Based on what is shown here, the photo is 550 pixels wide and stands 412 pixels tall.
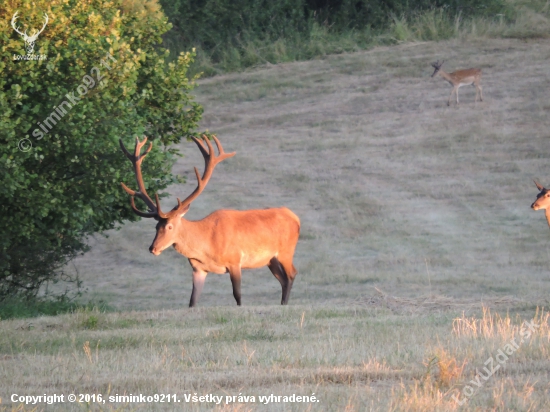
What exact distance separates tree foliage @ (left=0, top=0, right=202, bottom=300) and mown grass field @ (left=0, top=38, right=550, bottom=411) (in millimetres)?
1932

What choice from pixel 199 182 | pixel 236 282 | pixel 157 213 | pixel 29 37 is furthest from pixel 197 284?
pixel 29 37

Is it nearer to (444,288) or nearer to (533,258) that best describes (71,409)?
(444,288)

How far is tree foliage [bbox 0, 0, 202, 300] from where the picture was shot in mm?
12234


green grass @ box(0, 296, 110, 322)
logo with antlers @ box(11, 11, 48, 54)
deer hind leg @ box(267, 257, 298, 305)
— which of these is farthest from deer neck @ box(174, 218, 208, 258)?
logo with antlers @ box(11, 11, 48, 54)

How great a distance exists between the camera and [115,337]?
970 centimetres

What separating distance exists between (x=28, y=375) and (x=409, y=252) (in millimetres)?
Result: 13387

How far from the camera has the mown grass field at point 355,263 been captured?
7457mm

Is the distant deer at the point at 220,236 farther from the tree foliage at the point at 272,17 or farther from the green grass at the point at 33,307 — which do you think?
the tree foliage at the point at 272,17

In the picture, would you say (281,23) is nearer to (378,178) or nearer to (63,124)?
(378,178)

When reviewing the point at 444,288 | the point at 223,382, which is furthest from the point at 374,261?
the point at 223,382

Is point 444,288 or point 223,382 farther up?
point 223,382

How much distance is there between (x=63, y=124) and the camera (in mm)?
12289

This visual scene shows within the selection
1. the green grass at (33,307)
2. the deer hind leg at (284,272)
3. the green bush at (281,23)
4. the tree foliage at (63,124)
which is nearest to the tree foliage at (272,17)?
the green bush at (281,23)

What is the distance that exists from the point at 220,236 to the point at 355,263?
21.1ft
